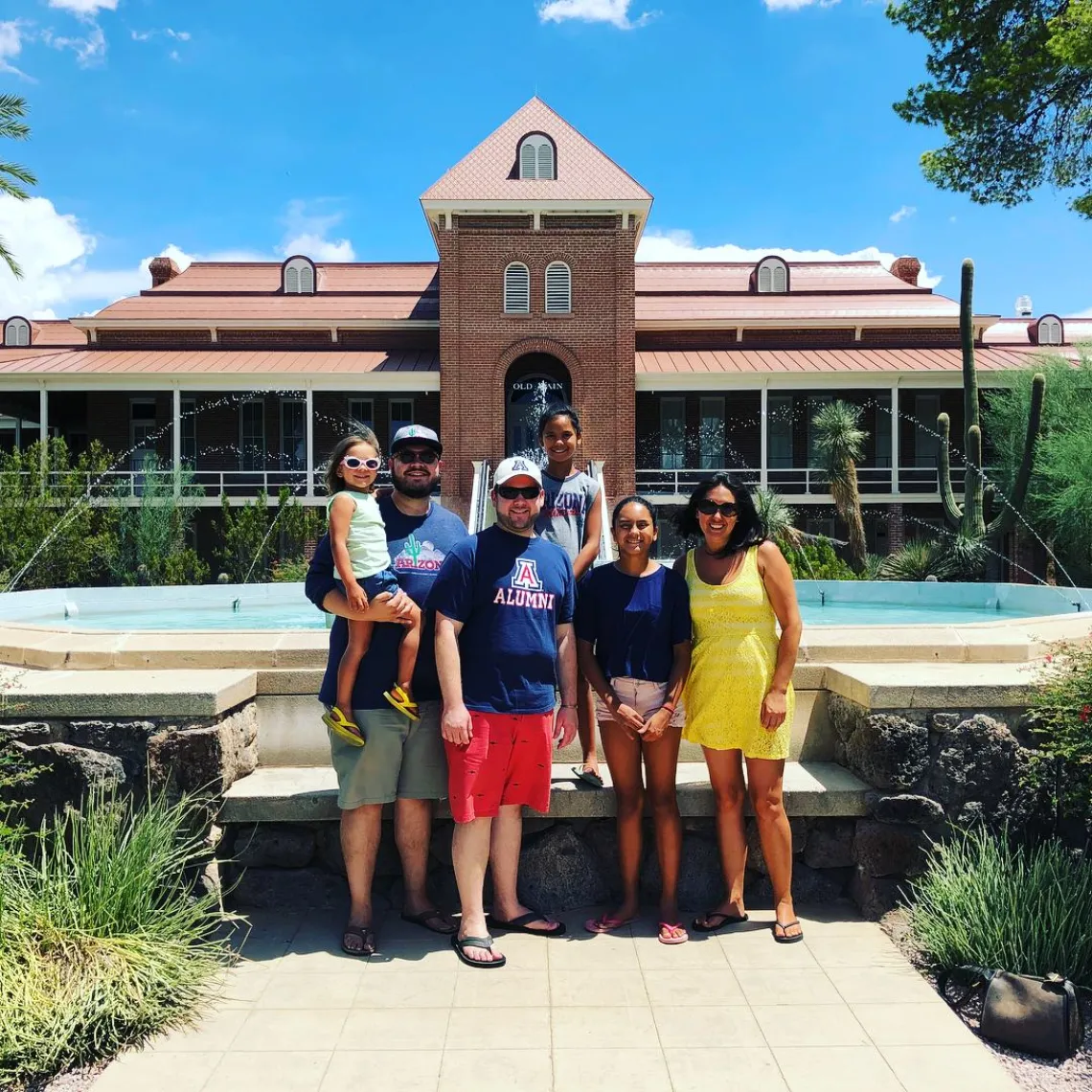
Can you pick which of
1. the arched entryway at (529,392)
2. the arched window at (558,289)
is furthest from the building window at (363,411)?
the arched window at (558,289)

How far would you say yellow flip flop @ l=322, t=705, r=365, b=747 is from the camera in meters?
3.91

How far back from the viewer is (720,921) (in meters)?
4.16

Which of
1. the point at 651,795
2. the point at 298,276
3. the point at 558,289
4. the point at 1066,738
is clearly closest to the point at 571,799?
the point at 651,795

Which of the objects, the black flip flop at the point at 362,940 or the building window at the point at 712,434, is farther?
the building window at the point at 712,434

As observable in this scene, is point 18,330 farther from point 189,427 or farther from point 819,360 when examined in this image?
point 819,360

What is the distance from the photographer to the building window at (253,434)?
25516 millimetres

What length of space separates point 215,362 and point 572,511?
2209 cm

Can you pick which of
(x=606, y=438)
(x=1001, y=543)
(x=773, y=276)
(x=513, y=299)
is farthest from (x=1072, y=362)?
(x=513, y=299)

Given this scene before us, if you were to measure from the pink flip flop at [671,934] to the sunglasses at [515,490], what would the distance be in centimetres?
190

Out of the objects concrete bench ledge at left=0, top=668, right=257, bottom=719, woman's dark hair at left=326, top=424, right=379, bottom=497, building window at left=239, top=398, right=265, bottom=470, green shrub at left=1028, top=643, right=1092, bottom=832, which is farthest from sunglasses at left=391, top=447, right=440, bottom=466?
building window at left=239, top=398, right=265, bottom=470

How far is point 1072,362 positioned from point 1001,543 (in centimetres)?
547

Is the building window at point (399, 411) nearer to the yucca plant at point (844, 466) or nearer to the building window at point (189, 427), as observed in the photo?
the building window at point (189, 427)

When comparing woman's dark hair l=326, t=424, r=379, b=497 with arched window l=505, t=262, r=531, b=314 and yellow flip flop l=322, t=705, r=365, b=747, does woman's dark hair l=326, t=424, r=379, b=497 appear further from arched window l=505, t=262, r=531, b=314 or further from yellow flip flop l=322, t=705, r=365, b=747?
arched window l=505, t=262, r=531, b=314

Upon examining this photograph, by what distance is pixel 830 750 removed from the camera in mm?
4816
